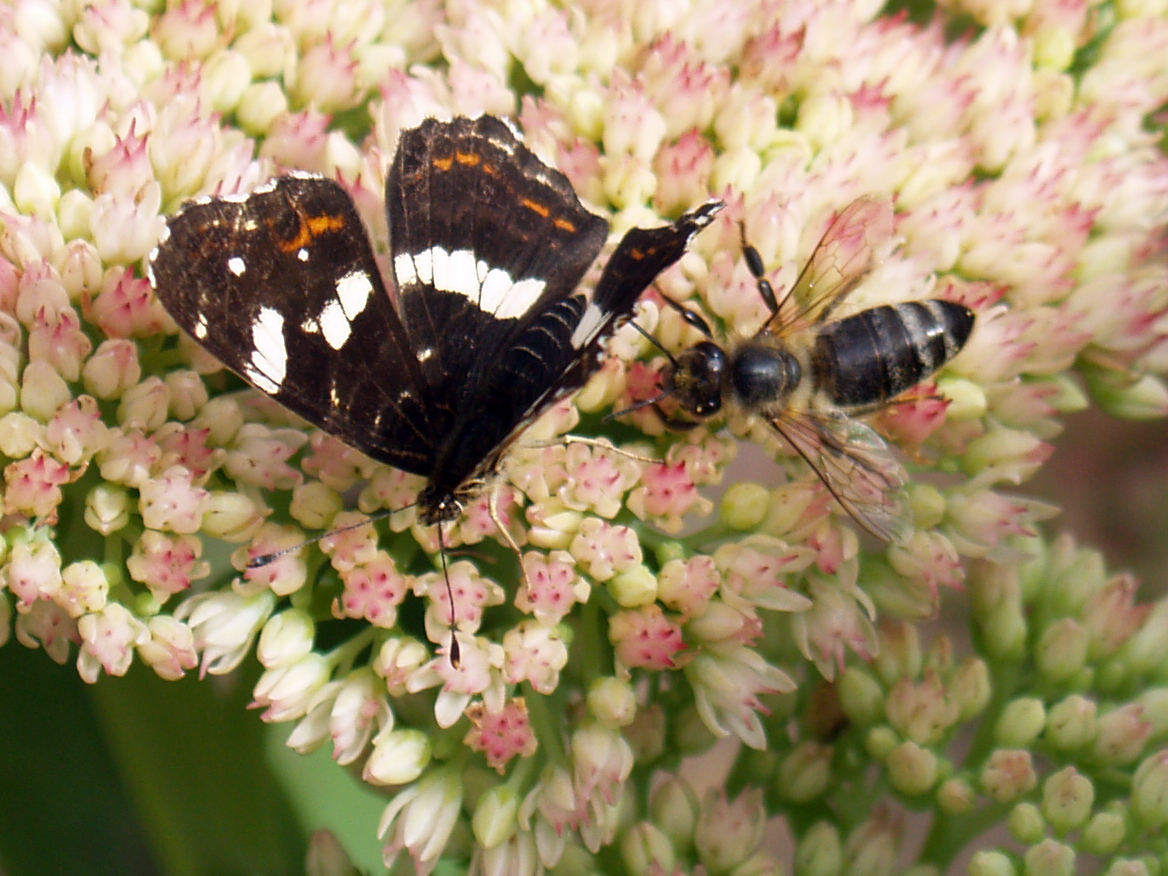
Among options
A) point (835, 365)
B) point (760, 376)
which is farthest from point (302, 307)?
point (835, 365)

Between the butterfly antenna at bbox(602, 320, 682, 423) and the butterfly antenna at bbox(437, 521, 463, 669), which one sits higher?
the butterfly antenna at bbox(602, 320, 682, 423)

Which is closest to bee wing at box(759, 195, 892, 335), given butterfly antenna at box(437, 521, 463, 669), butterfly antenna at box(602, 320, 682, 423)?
butterfly antenna at box(602, 320, 682, 423)

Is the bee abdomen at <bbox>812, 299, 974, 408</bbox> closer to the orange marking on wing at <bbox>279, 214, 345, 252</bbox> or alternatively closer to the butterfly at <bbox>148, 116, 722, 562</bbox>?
the butterfly at <bbox>148, 116, 722, 562</bbox>

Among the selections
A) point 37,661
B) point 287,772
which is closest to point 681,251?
point 287,772

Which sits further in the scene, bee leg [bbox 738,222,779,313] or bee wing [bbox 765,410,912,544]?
bee leg [bbox 738,222,779,313]

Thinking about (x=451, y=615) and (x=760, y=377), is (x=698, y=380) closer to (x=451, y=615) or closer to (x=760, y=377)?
(x=760, y=377)

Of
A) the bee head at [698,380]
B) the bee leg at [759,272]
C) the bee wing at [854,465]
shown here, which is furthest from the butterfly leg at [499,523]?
the bee leg at [759,272]

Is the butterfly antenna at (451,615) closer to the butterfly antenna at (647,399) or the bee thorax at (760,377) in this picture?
the butterfly antenna at (647,399)
